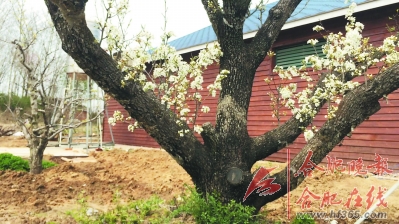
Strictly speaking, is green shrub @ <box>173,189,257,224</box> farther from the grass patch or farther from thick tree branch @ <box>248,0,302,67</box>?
thick tree branch @ <box>248,0,302,67</box>

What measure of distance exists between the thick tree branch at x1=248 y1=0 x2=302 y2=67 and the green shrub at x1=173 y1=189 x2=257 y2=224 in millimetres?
1589

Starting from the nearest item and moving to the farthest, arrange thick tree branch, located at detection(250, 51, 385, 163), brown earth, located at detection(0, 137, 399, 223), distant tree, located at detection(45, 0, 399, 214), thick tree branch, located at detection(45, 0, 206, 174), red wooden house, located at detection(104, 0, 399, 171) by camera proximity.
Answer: thick tree branch, located at detection(45, 0, 206, 174), distant tree, located at detection(45, 0, 399, 214), thick tree branch, located at detection(250, 51, 385, 163), brown earth, located at detection(0, 137, 399, 223), red wooden house, located at detection(104, 0, 399, 171)

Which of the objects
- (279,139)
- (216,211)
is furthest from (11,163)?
(279,139)

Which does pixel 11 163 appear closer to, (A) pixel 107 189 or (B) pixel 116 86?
(A) pixel 107 189

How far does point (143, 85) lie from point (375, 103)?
2.25m

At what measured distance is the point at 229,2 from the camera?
3.83 metres

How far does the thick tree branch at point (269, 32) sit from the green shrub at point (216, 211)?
1589mm

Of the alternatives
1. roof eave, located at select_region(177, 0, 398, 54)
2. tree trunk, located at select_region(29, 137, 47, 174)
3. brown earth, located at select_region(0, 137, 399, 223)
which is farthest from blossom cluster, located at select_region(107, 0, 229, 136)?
tree trunk, located at select_region(29, 137, 47, 174)

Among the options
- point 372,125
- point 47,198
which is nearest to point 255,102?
point 372,125

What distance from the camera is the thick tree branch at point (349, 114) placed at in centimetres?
321

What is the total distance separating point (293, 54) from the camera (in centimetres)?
895

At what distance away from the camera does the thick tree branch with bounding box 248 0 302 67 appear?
158 inches

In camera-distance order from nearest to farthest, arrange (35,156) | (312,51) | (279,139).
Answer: (279,139)
(35,156)
(312,51)

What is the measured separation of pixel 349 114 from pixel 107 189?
4.33 metres
